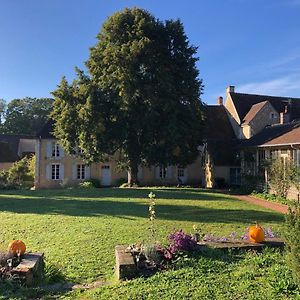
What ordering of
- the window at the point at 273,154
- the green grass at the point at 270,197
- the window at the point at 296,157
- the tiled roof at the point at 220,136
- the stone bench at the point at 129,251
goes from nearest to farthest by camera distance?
the stone bench at the point at 129,251
the green grass at the point at 270,197
the window at the point at 296,157
the window at the point at 273,154
the tiled roof at the point at 220,136

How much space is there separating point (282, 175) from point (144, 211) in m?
10.3

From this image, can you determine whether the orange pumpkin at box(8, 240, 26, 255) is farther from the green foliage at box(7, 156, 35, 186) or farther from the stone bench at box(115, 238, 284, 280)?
the green foliage at box(7, 156, 35, 186)

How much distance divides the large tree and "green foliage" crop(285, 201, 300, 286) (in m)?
21.3

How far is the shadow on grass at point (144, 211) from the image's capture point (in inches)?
546

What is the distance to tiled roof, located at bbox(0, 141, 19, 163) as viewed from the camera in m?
51.7

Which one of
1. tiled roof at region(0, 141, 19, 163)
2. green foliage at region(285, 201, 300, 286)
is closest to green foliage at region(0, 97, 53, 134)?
tiled roof at region(0, 141, 19, 163)

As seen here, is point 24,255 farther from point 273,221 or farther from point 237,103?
point 237,103

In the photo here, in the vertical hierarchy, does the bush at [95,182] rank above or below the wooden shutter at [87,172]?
below

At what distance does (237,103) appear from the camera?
3728cm

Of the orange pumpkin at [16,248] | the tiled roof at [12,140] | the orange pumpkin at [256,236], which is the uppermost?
the tiled roof at [12,140]

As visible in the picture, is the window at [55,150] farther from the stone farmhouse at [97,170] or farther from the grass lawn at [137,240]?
the grass lawn at [137,240]

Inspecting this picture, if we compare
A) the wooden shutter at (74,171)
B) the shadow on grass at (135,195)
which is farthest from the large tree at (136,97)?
the wooden shutter at (74,171)

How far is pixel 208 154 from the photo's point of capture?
1351 inches

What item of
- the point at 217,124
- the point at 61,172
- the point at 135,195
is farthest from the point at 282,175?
the point at 61,172
